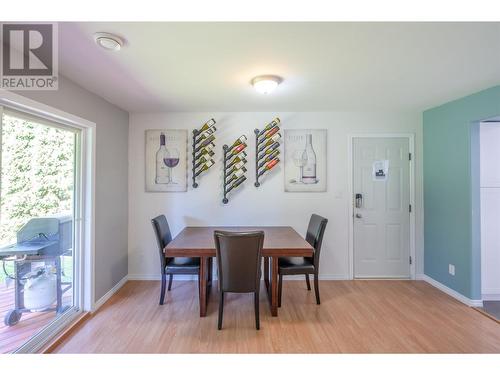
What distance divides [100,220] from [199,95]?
5.77 ft

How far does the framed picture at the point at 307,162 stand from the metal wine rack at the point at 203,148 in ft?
3.35

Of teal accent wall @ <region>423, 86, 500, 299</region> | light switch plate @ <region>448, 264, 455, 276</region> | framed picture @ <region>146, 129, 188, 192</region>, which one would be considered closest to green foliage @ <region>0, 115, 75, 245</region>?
framed picture @ <region>146, 129, 188, 192</region>

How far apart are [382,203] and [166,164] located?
9.93ft

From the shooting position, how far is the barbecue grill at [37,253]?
174 centimetres

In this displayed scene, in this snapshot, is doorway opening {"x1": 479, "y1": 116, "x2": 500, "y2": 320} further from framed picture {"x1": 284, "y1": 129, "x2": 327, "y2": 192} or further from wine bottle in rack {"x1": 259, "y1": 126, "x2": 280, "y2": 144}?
wine bottle in rack {"x1": 259, "y1": 126, "x2": 280, "y2": 144}

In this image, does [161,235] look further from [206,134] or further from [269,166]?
[269,166]

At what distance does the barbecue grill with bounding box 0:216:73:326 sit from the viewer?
1741 millimetres

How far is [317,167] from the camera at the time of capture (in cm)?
319

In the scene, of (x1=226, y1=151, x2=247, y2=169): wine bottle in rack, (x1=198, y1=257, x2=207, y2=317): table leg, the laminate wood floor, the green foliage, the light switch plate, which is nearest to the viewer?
the green foliage

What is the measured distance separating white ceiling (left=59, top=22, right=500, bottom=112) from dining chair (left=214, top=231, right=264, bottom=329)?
1393 mm

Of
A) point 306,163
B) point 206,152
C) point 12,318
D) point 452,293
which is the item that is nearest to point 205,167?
point 206,152

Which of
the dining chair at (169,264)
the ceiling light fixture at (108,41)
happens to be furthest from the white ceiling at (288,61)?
the dining chair at (169,264)
